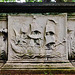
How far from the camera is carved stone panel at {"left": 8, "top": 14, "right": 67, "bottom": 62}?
363 cm

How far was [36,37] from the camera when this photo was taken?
3.62 m

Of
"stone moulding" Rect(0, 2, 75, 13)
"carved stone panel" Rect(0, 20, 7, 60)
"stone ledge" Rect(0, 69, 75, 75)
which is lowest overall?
"stone ledge" Rect(0, 69, 75, 75)

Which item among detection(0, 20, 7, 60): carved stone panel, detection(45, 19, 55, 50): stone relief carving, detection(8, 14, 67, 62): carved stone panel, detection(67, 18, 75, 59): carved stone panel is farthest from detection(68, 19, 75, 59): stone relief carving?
detection(0, 20, 7, 60): carved stone panel

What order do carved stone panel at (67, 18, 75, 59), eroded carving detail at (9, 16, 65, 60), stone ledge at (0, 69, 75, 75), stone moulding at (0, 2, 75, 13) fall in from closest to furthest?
stone ledge at (0, 69, 75, 75), stone moulding at (0, 2, 75, 13), eroded carving detail at (9, 16, 65, 60), carved stone panel at (67, 18, 75, 59)

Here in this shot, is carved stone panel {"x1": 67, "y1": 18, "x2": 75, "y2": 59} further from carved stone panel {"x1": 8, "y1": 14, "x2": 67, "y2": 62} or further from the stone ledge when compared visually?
the stone ledge

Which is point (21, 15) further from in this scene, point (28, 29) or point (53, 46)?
point (53, 46)

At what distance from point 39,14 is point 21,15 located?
474 mm

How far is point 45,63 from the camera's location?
141 inches

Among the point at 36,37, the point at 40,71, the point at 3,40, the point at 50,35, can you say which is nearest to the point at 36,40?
the point at 36,37

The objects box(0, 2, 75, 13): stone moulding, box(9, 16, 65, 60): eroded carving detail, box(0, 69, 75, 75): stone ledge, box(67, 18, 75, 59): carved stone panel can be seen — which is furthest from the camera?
box(67, 18, 75, 59): carved stone panel

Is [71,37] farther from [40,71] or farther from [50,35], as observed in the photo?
[40,71]

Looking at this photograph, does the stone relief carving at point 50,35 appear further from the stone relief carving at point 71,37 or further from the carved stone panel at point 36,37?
the stone relief carving at point 71,37

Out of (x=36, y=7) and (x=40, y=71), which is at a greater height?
(x=36, y=7)

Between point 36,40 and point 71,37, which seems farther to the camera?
point 71,37
